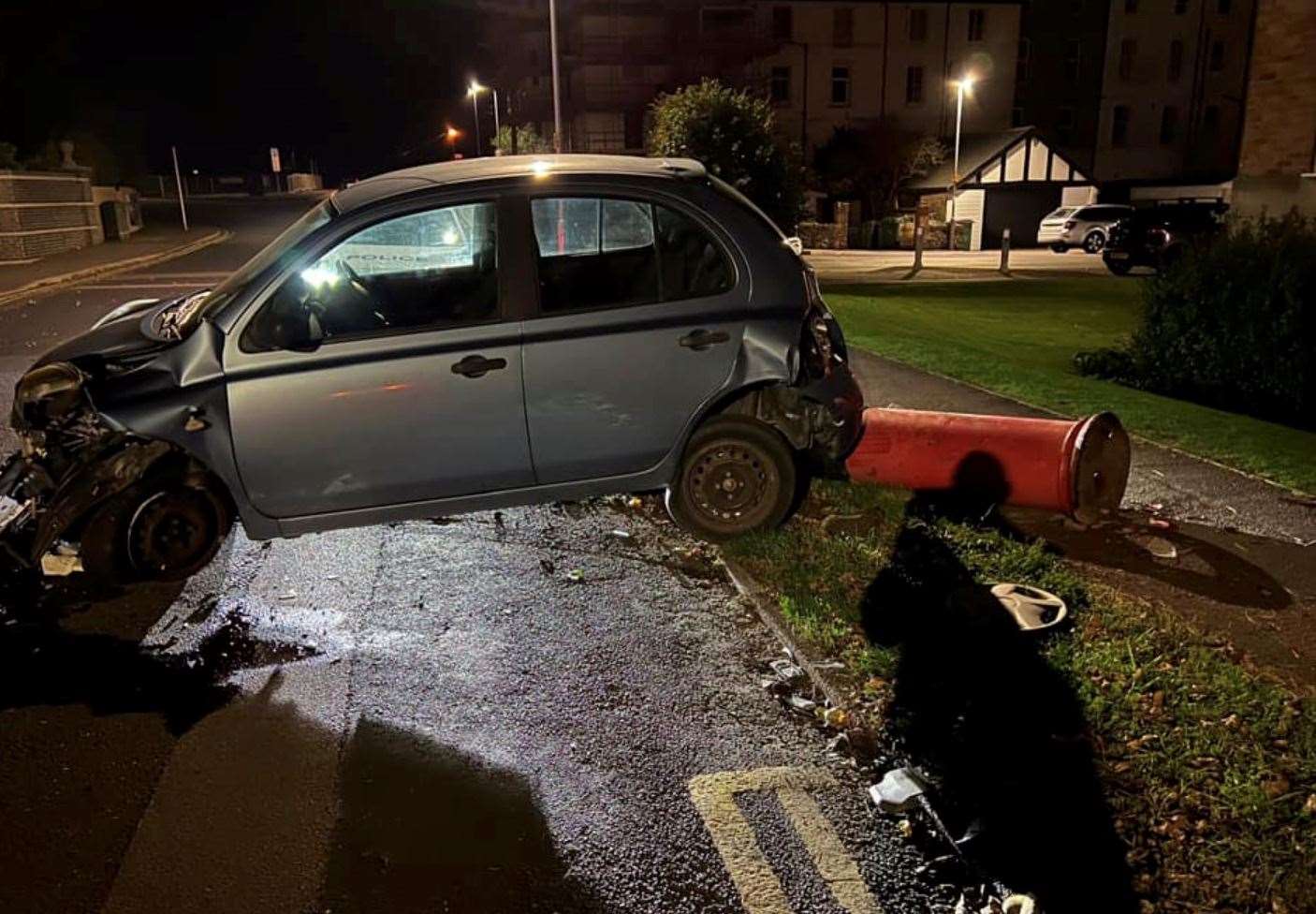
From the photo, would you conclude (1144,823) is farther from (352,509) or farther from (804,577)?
(352,509)

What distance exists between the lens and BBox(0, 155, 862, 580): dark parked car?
14.7 feet

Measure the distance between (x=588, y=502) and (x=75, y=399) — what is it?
113 inches

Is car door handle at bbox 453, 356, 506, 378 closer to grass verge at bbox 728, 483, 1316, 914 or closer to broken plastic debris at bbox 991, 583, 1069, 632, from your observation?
grass verge at bbox 728, 483, 1316, 914

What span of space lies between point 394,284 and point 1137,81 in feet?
192

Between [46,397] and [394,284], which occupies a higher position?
[394,284]

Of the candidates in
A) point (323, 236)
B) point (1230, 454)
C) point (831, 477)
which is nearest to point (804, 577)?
point (831, 477)

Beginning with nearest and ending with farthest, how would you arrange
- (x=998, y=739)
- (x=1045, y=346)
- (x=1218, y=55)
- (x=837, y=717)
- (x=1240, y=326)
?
1. (x=998, y=739)
2. (x=837, y=717)
3. (x=1240, y=326)
4. (x=1045, y=346)
5. (x=1218, y=55)

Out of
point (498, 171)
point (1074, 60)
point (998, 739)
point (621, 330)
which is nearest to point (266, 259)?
point (498, 171)

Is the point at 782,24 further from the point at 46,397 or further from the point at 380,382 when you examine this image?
the point at 46,397

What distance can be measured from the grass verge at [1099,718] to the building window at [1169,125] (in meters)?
58.5

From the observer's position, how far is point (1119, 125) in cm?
5394

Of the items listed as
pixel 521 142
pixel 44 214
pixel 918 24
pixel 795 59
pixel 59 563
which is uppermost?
pixel 918 24

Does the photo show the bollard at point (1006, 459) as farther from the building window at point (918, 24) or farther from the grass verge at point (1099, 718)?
the building window at point (918, 24)

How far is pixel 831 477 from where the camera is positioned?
6.23 metres
